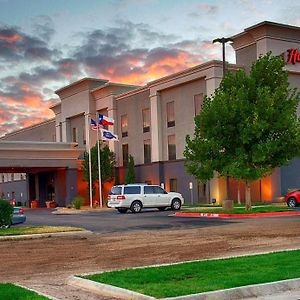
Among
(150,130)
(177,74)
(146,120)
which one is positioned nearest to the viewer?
(177,74)

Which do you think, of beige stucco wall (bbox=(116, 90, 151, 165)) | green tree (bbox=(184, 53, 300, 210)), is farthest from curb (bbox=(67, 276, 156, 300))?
beige stucco wall (bbox=(116, 90, 151, 165))

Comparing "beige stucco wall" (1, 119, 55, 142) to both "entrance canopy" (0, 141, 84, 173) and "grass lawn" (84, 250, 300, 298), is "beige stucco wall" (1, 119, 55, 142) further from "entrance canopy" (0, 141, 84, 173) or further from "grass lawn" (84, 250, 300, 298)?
"grass lawn" (84, 250, 300, 298)

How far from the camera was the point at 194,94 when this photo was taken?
49.5 meters

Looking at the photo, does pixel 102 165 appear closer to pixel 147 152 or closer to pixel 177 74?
pixel 147 152

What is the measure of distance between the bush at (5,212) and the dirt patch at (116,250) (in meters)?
2.76

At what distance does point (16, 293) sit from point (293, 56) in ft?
135

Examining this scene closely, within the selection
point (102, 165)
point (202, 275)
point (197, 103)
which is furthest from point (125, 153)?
point (202, 275)

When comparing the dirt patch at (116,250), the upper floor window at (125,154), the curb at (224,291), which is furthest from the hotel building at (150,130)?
the curb at (224,291)

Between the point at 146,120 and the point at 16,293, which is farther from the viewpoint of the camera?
the point at 146,120

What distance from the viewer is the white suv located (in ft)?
126

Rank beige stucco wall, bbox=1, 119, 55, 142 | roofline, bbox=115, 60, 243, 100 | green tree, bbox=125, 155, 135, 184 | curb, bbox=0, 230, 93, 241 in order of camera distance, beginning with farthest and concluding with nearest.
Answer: beige stucco wall, bbox=1, 119, 55, 142, green tree, bbox=125, 155, 135, 184, roofline, bbox=115, 60, 243, 100, curb, bbox=0, 230, 93, 241

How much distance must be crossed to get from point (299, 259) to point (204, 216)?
64.5 ft

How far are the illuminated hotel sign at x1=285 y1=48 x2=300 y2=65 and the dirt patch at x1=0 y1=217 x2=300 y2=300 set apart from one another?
2724cm

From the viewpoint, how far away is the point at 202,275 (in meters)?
11.1
